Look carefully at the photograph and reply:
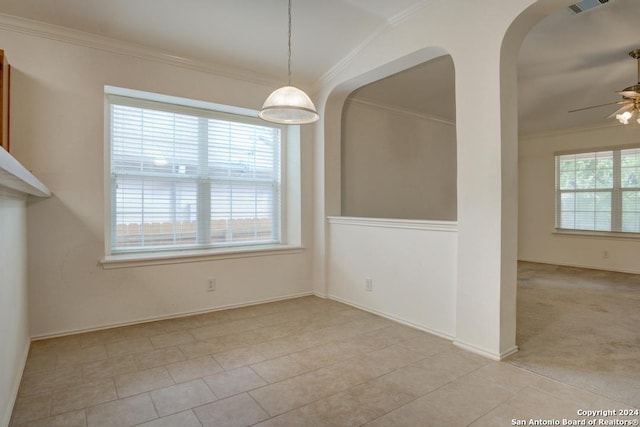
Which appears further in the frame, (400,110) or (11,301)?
(400,110)

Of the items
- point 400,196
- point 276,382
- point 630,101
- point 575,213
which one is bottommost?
point 276,382

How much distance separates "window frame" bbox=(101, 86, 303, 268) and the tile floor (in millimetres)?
715

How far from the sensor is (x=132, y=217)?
3.52m

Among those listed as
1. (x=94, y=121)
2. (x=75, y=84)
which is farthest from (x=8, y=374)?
(x=75, y=84)

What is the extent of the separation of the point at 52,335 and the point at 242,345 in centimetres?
161

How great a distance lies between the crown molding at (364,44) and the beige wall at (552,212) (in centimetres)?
486

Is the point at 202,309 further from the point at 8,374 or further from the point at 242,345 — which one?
A: the point at 8,374

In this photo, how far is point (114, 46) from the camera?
3.15 m

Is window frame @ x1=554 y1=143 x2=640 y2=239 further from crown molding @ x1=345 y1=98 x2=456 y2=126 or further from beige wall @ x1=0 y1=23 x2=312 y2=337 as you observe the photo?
beige wall @ x1=0 y1=23 x2=312 y2=337

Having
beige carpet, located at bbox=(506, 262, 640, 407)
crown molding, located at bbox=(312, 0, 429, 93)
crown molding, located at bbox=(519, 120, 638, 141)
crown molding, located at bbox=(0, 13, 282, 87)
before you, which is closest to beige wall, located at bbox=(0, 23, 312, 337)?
crown molding, located at bbox=(0, 13, 282, 87)

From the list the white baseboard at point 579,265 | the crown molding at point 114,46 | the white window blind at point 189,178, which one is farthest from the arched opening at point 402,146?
the white baseboard at point 579,265

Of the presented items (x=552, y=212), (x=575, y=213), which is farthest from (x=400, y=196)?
(x=575, y=213)

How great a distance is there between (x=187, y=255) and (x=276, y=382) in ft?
6.00

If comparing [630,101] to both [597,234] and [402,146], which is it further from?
[597,234]
